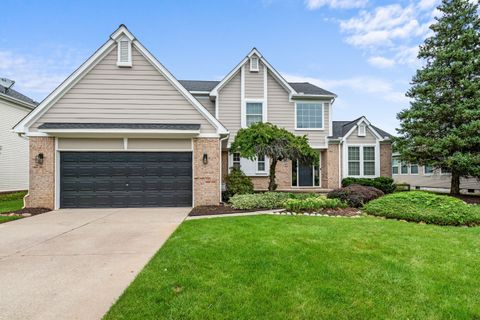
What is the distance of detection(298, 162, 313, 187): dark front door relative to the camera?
16.3 m

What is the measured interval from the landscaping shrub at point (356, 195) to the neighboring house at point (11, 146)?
61.1 feet

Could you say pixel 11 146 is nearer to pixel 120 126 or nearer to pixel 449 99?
pixel 120 126

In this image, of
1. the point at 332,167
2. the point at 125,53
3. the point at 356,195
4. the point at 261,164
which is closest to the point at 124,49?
the point at 125,53

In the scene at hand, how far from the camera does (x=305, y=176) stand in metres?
16.4

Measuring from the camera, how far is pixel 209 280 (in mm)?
3541

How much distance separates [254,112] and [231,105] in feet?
4.55

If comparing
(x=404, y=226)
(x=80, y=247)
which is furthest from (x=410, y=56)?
(x=80, y=247)

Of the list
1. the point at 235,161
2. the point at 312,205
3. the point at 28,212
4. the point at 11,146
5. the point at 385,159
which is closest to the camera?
the point at 312,205

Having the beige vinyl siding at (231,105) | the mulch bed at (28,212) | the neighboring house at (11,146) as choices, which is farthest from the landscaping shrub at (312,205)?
the neighboring house at (11,146)

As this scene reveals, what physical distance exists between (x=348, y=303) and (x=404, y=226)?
15.9 feet

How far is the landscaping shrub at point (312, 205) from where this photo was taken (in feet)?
29.5

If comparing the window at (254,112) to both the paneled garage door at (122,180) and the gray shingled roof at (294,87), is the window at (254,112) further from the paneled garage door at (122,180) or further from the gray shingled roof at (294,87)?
the paneled garage door at (122,180)

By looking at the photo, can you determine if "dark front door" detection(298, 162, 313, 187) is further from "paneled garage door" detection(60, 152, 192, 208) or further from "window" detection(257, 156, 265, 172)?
"paneled garage door" detection(60, 152, 192, 208)

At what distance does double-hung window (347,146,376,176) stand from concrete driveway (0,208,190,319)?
1204 cm
